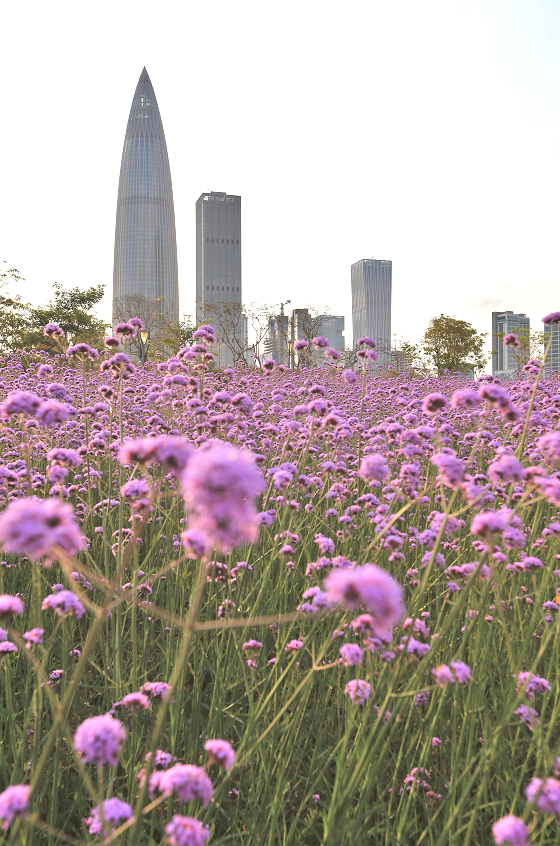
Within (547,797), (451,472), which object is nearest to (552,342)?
(451,472)

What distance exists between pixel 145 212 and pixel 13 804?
538 ft

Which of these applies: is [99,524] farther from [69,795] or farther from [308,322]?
[308,322]

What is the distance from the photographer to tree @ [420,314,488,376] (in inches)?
1756

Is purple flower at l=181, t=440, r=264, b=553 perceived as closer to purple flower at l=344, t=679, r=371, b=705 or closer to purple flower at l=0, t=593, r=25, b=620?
purple flower at l=0, t=593, r=25, b=620

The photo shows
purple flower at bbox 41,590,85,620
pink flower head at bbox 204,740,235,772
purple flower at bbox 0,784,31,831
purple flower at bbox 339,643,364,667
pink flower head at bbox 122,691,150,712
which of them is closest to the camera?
purple flower at bbox 0,784,31,831

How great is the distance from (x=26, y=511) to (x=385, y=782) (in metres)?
2.44

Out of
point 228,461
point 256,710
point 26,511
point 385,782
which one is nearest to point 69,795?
point 256,710

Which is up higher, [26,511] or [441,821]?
[26,511]

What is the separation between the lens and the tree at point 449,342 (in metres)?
44.6

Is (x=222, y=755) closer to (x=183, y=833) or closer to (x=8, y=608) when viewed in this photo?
(x=183, y=833)

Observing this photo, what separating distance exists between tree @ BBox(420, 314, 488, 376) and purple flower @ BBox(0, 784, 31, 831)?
45.9 m

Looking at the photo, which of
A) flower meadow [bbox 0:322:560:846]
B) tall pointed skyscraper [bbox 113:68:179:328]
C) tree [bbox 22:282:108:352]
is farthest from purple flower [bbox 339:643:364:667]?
tall pointed skyscraper [bbox 113:68:179:328]

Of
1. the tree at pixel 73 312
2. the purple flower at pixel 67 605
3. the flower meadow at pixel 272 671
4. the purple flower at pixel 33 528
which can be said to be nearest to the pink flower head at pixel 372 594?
the flower meadow at pixel 272 671

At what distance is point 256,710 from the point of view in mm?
1950
